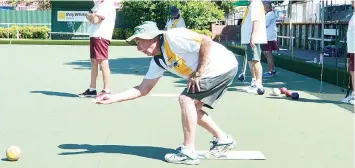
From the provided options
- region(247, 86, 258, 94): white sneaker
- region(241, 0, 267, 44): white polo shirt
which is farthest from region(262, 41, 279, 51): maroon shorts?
region(247, 86, 258, 94): white sneaker

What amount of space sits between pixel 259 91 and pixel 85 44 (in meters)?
21.2

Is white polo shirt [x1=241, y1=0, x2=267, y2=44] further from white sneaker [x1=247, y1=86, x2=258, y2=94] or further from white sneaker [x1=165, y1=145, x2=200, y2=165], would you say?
white sneaker [x1=165, y1=145, x2=200, y2=165]

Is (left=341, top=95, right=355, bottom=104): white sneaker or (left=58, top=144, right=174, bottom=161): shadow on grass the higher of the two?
(left=341, top=95, right=355, bottom=104): white sneaker

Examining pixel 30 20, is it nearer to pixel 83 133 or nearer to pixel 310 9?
pixel 310 9

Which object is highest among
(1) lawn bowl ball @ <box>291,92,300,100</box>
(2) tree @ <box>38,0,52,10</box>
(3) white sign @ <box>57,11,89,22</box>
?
(2) tree @ <box>38,0,52,10</box>

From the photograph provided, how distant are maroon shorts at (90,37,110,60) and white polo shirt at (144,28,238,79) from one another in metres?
3.94

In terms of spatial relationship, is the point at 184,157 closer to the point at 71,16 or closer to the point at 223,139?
the point at 223,139

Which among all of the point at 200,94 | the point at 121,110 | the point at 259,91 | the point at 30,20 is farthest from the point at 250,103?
the point at 30,20

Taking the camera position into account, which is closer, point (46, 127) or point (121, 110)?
point (46, 127)

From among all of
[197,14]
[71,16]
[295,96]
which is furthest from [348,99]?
[71,16]

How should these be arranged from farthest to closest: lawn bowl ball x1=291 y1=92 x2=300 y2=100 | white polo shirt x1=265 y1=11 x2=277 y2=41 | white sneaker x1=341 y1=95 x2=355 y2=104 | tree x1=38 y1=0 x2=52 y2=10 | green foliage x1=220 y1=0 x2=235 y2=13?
1. tree x1=38 y1=0 x2=52 y2=10
2. green foliage x1=220 y1=0 x2=235 y2=13
3. white polo shirt x1=265 y1=11 x2=277 y2=41
4. lawn bowl ball x1=291 y1=92 x2=300 y2=100
5. white sneaker x1=341 y1=95 x2=355 y2=104

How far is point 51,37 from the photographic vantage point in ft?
119

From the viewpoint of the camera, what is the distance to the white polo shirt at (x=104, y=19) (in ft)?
30.4

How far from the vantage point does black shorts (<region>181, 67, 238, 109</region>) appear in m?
5.33
